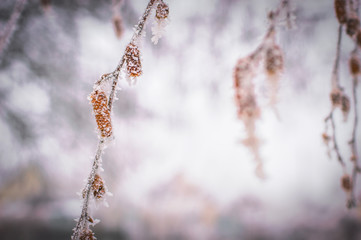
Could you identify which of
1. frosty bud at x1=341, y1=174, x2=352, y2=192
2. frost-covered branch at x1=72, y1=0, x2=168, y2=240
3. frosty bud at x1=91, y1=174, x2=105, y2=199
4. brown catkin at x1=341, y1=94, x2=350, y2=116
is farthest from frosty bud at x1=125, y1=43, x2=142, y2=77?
frosty bud at x1=341, y1=174, x2=352, y2=192

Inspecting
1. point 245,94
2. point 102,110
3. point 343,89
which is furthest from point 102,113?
point 343,89

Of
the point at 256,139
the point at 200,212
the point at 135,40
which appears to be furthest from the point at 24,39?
the point at 200,212

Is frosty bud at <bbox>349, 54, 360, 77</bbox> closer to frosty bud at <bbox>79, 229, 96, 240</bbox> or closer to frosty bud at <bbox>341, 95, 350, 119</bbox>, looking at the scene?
frosty bud at <bbox>341, 95, 350, 119</bbox>

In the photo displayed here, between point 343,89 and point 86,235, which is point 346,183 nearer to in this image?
point 343,89

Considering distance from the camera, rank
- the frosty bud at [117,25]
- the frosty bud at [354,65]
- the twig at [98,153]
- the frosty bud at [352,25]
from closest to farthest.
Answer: the twig at [98,153]
the frosty bud at [352,25]
the frosty bud at [354,65]
the frosty bud at [117,25]

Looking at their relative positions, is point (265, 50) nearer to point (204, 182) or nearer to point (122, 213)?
point (204, 182)

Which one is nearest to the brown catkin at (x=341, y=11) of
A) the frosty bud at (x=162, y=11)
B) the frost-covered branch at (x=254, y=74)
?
the frost-covered branch at (x=254, y=74)

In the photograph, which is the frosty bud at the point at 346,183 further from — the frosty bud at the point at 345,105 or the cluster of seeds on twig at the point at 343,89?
the frosty bud at the point at 345,105
